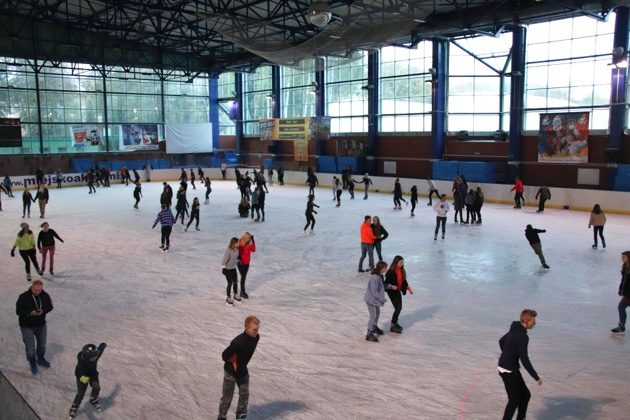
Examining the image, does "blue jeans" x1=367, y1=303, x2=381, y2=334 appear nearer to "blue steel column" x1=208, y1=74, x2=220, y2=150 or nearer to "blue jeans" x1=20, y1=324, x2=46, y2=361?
"blue jeans" x1=20, y1=324, x2=46, y2=361

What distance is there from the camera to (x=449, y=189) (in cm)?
2897

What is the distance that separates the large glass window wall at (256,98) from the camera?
4494 centimetres

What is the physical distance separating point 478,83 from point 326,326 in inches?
983

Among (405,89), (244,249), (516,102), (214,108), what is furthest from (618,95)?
(214,108)

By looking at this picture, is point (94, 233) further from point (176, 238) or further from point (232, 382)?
point (232, 382)

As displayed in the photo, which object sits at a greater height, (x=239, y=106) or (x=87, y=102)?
(x=239, y=106)

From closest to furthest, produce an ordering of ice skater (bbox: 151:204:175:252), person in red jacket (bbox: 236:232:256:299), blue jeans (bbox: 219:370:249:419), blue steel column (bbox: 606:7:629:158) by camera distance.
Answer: blue jeans (bbox: 219:370:249:419) → person in red jacket (bbox: 236:232:256:299) → ice skater (bbox: 151:204:175:252) → blue steel column (bbox: 606:7:629:158)

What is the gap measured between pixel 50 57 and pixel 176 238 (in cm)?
2572

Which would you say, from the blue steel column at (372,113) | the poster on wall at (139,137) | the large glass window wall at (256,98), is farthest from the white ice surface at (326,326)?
the large glass window wall at (256,98)

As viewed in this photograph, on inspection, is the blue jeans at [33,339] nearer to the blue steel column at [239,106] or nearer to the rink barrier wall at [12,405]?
the rink barrier wall at [12,405]

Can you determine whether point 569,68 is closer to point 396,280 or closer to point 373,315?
point 396,280

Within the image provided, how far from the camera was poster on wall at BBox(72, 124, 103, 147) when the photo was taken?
4081 cm

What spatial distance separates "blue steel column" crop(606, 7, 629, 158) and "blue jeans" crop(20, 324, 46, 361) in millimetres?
24511

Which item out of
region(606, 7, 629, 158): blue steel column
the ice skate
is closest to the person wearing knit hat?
the ice skate
